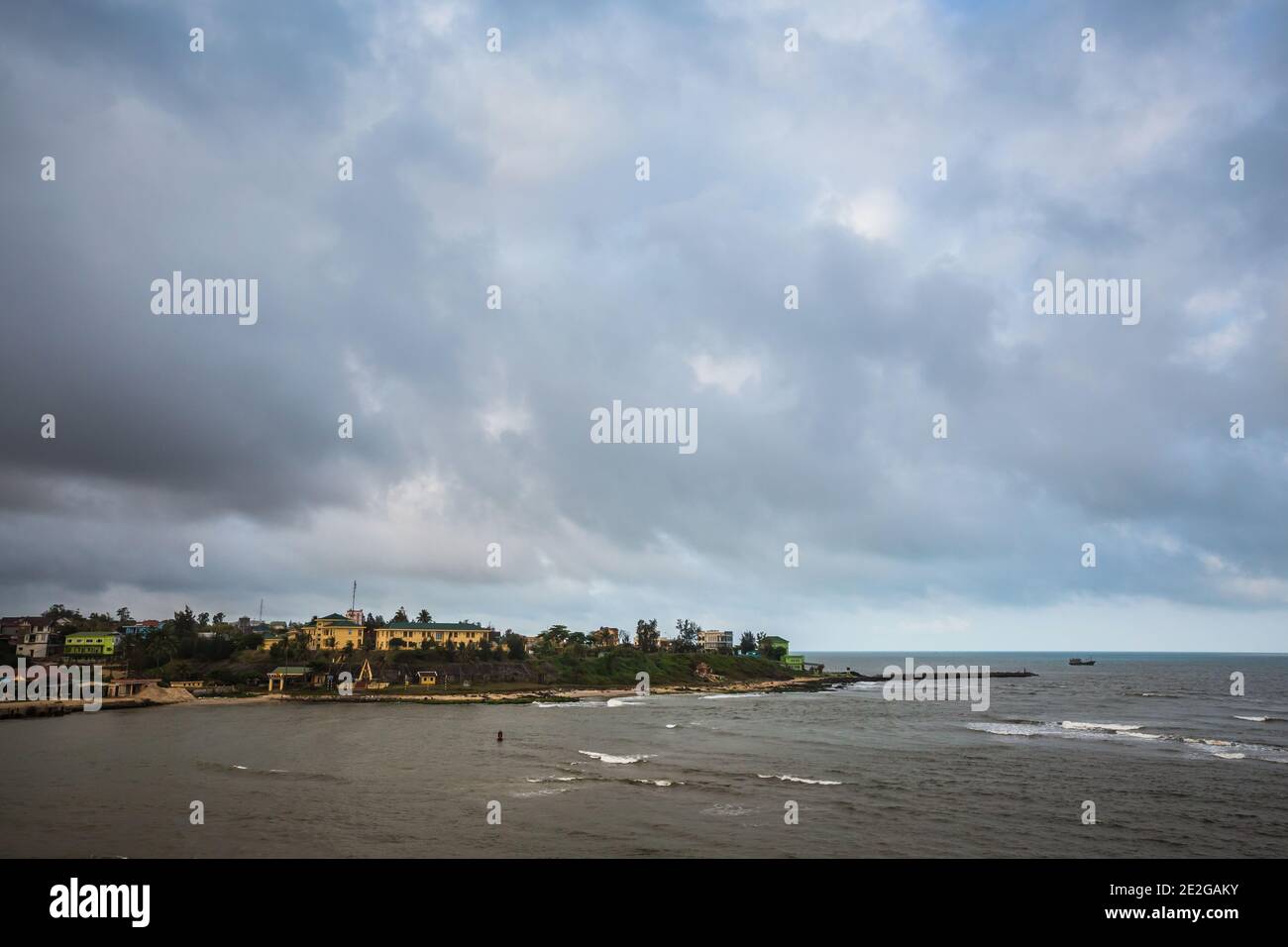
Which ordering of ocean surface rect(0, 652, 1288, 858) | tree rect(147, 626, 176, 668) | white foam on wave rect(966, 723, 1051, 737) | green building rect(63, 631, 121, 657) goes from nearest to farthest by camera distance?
ocean surface rect(0, 652, 1288, 858) < white foam on wave rect(966, 723, 1051, 737) < tree rect(147, 626, 176, 668) < green building rect(63, 631, 121, 657)

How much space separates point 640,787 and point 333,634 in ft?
399

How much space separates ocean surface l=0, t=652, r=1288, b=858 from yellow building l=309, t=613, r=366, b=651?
6554 cm

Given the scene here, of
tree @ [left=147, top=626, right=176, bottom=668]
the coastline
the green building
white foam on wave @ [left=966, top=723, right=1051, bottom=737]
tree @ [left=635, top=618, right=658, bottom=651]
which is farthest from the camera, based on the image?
tree @ [left=635, top=618, right=658, bottom=651]

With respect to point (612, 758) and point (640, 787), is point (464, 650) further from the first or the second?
point (640, 787)

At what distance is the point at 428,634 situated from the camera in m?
156

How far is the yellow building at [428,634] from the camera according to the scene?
498 feet

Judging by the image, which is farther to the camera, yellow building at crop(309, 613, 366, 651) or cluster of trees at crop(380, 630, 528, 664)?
yellow building at crop(309, 613, 366, 651)

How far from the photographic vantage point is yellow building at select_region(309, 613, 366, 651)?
147 metres

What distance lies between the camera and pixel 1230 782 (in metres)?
45.9

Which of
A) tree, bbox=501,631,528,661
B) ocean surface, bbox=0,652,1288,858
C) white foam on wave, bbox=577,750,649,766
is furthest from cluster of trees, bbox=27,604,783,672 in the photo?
white foam on wave, bbox=577,750,649,766

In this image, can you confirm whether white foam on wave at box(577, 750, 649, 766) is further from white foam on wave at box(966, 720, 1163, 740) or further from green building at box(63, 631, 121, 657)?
green building at box(63, 631, 121, 657)
